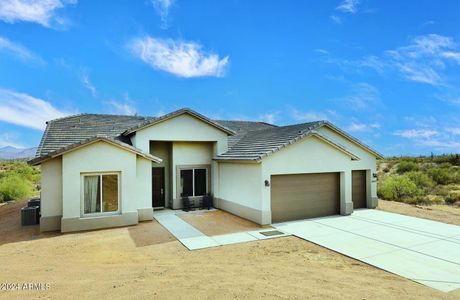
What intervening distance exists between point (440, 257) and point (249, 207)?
792cm

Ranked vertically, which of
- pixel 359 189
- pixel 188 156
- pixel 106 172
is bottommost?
pixel 359 189

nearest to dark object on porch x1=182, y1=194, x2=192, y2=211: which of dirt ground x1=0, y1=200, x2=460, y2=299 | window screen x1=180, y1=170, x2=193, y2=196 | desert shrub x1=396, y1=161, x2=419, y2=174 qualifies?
window screen x1=180, y1=170, x2=193, y2=196

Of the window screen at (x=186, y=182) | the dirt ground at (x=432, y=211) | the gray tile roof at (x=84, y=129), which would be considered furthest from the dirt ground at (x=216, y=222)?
the dirt ground at (x=432, y=211)

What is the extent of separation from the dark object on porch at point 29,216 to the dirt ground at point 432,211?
1989 centimetres

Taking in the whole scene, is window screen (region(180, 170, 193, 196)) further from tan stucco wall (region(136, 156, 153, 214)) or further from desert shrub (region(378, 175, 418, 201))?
desert shrub (region(378, 175, 418, 201))

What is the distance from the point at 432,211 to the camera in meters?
17.3

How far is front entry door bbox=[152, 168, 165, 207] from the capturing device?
17859 millimetres

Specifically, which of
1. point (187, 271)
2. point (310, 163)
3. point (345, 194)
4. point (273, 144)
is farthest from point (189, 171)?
point (187, 271)

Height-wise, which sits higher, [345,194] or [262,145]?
[262,145]

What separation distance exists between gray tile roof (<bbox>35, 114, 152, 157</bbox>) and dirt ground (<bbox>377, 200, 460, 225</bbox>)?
17274 mm

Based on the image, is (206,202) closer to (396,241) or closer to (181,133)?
(181,133)

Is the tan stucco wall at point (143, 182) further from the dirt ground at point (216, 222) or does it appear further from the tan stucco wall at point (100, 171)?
the dirt ground at point (216, 222)

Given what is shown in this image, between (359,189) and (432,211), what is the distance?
14.4ft

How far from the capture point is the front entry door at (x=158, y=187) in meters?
17.9
